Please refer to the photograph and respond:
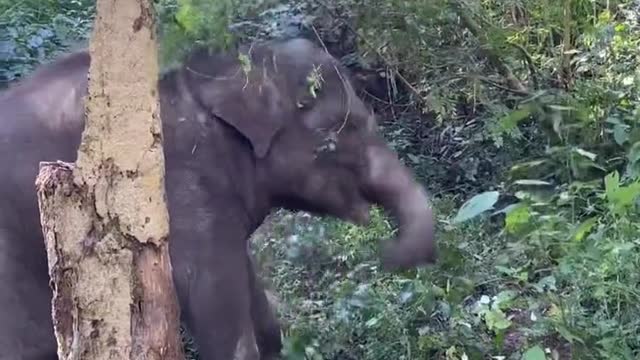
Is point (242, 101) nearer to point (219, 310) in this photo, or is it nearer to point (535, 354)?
point (219, 310)

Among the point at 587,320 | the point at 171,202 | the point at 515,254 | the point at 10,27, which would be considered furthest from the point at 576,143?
the point at 10,27

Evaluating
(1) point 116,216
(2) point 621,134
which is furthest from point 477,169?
(1) point 116,216

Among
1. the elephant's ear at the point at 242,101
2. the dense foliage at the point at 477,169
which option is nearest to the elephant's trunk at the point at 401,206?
the dense foliage at the point at 477,169

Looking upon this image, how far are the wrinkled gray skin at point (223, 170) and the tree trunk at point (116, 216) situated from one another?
134 centimetres

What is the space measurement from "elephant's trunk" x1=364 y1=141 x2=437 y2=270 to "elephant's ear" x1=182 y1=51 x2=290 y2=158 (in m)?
0.46

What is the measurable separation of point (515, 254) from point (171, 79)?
5.00 feet

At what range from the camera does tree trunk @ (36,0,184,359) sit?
11.8ft

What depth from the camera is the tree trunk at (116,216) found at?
360 cm

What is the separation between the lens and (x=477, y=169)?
24.6 feet

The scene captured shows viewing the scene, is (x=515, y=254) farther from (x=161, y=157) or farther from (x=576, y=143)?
(x=161, y=157)

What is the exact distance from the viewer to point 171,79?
17.2 feet

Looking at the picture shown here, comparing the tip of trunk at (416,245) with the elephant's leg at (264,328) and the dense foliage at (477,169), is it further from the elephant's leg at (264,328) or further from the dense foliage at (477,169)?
the elephant's leg at (264,328)

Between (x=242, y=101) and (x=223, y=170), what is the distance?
10.3 inches

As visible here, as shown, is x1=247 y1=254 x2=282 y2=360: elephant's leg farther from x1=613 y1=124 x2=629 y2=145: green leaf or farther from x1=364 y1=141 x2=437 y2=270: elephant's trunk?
x1=613 y1=124 x2=629 y2=145: green leaf
